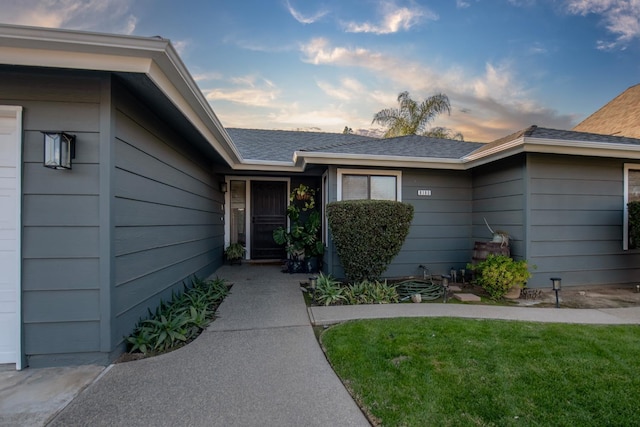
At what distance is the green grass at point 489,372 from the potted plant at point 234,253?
440 cm

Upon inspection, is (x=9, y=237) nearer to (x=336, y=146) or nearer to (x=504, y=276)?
(x=336, y=146)

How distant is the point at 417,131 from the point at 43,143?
608 inches

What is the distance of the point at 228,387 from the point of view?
2.05 meters

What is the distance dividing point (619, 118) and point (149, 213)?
44.5 ft

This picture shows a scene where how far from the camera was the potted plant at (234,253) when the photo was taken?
6961 mm

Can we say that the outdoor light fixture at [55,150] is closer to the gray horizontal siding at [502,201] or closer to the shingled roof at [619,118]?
the gray horizontal siding at [502,201]

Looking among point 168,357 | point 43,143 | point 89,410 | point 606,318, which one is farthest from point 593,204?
point 43,143

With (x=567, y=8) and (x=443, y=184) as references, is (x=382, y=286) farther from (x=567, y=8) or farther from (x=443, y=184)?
(x=567, y=8)

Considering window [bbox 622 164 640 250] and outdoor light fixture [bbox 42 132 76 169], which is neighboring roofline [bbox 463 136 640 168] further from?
outdoor light fixture [bbox 42 132 76 169]

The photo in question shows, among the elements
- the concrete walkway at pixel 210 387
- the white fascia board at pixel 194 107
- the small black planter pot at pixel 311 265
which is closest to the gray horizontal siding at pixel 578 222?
the concrete walkway at pixel 210 387

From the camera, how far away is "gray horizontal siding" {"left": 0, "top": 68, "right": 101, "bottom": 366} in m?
2.31

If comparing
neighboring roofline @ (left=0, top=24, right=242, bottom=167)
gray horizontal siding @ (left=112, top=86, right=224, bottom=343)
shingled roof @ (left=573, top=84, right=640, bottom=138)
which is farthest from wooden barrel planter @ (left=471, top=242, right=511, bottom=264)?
shingled roof @ (left=573, top=84, right=640, bottom=138)

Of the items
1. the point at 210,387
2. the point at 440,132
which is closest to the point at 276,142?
the point at 210,387

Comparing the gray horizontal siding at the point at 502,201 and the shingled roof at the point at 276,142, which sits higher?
the shingled roof at the point at 276,142
